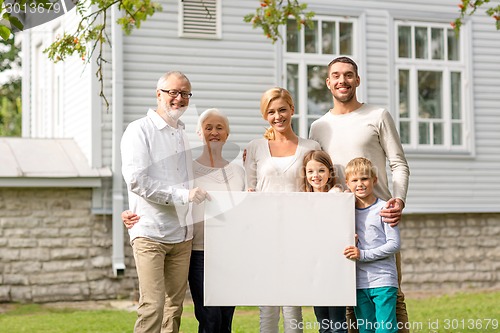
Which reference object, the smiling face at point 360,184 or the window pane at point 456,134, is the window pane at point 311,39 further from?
the smiling face at point 360,184

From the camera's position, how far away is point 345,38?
12.1 metres

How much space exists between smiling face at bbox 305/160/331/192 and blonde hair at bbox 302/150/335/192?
0.02 metres

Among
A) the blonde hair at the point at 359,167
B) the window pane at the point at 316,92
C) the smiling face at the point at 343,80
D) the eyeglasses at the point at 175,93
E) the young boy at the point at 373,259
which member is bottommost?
the young boy at the point at 373,259

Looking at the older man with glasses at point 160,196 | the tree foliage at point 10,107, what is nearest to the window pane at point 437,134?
the older man with glasses at point 160,196

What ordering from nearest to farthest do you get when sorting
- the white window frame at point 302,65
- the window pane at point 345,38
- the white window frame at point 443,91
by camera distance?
the white window frame at point 302,65 → the window pane at point 345,38 → the white window frame at point 443,91

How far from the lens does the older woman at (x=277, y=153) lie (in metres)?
4.52

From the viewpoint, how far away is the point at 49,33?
13.4 meters

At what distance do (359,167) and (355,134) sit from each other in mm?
280

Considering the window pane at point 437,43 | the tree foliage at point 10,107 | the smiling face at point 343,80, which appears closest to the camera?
the smiling face at point 343,80

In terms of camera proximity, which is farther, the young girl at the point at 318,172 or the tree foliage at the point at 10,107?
the tree foliage at the point at 10,107

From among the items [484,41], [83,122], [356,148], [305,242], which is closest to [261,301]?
[305,242]

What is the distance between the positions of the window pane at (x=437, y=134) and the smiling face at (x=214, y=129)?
27.8 feet

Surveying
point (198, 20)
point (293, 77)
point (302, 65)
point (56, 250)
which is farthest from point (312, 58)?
point (56, 250)

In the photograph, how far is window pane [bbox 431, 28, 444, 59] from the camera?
12.6m
